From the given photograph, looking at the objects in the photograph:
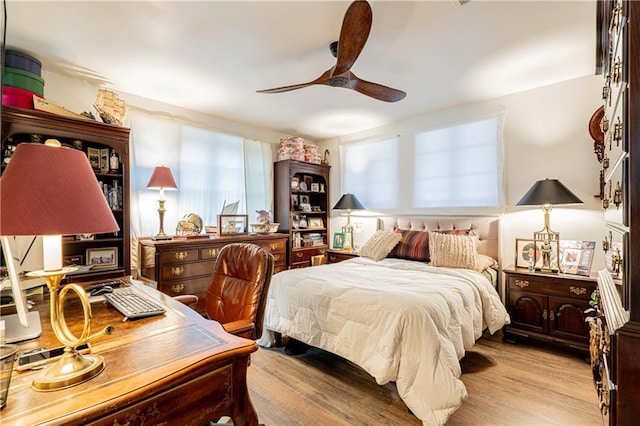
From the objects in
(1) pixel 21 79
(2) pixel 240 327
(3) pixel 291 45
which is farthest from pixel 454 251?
(1) pixel 21 79

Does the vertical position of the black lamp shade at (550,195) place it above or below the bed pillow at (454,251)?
above

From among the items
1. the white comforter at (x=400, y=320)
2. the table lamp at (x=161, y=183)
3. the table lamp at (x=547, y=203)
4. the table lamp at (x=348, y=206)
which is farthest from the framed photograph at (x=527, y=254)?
the table lamp at (x=161, y=183)

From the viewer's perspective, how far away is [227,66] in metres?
2.62

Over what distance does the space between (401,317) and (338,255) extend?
2514 millimetres

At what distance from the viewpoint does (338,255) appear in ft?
14.2

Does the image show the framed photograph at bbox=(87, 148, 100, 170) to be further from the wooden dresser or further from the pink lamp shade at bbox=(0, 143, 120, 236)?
the pink lamp shade at bbox=(0, 143, 120, 236)

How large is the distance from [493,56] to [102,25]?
3005 mm

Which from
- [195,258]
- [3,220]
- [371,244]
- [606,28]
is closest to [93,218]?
[3,220]

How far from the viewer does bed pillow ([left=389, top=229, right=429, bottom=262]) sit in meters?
3.34

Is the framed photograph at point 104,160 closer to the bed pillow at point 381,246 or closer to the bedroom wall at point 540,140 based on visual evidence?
the bedroom wall at point 540,140

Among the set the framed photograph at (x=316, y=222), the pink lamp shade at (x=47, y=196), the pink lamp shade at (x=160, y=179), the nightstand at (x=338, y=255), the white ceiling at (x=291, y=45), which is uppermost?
the white ceiling at (x=291, y=45)

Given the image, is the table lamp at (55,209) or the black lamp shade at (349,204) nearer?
the table lamp at (55,209)

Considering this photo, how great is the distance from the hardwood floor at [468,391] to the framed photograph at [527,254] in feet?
2.58

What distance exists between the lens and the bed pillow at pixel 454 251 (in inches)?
115
